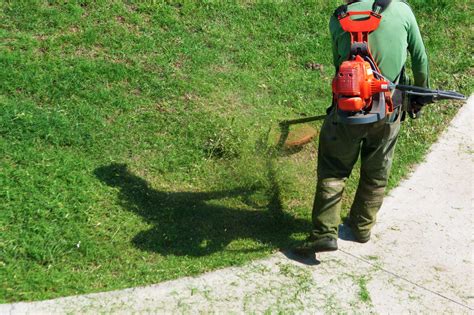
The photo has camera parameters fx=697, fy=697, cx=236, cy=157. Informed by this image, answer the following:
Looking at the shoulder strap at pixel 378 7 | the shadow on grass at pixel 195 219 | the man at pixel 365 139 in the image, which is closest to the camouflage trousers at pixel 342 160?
the man at pixel 365 139

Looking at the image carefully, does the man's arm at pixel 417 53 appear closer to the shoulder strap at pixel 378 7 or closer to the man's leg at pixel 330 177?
the shoulder strap at pixel 378 7

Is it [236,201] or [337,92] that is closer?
[337,92]

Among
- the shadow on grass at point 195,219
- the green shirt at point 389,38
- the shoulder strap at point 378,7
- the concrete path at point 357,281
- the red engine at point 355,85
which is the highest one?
the shoulder strap at point 378,7

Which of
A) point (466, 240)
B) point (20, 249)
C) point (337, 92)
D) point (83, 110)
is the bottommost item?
point (466, 240)

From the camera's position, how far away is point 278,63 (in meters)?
6.90

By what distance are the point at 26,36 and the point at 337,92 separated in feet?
11.5

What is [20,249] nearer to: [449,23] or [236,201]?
[236,201]

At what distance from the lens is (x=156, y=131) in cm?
575

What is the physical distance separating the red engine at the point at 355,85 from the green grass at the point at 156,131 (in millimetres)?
1280

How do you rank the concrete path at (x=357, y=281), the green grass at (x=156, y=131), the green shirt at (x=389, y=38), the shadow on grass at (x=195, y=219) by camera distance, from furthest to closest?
the shadow on grass at (x=195, y=219) → the green grass at (x=156, y=131) → the green shirt at (x=389, y=38) → the concrete path at (x=357, y=281)

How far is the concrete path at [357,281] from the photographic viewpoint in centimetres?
418

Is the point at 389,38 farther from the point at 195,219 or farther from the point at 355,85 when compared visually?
the point at 195,219

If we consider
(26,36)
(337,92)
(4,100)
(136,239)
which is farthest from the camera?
(26,36)

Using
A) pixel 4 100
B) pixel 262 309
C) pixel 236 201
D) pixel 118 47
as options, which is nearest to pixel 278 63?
pixel 118 47
